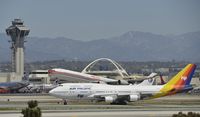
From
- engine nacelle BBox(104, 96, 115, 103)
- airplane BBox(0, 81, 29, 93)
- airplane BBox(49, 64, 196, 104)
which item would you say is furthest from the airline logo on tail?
airplane BBox(0, 81, 29, 93)

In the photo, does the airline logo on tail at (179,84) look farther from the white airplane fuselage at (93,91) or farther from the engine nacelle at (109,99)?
the engine nacelle at (109,99)

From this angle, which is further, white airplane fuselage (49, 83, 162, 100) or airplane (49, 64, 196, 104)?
white airplane fuselage (49, 83, 162, 100)

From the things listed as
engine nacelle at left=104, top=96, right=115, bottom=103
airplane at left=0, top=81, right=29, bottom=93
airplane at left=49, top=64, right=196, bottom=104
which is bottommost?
engine nacelle at left=104, top=96, right=115, bottom=103

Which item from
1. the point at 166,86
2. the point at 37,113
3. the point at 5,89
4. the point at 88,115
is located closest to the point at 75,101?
the point at 166,86

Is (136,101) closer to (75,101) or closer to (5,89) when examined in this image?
(75,101)

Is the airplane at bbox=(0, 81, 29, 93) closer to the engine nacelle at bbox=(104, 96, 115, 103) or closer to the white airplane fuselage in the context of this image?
the white airplane fuselage

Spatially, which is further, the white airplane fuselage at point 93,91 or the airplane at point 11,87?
the airplane at point 11,87

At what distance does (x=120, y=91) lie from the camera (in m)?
89.2

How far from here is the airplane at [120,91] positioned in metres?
87.6

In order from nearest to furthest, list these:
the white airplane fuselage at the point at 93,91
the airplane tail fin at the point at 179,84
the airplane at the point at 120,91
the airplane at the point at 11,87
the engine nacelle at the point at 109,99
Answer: the engine nacelle at the point at 109,99 < the airplane tail fin at the point at 179,84 < the airplane at the point at 120,91 < the white airplane fuselage at the point at 93,91 < the airplane at the point at 11,87

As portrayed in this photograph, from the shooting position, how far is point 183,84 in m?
87.7

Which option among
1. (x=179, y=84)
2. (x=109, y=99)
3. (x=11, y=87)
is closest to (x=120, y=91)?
(x=109, y=99)

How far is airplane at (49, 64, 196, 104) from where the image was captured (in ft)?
287

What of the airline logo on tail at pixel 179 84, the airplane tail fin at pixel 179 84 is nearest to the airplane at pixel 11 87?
the airline logo on tail at pixel 179 84
